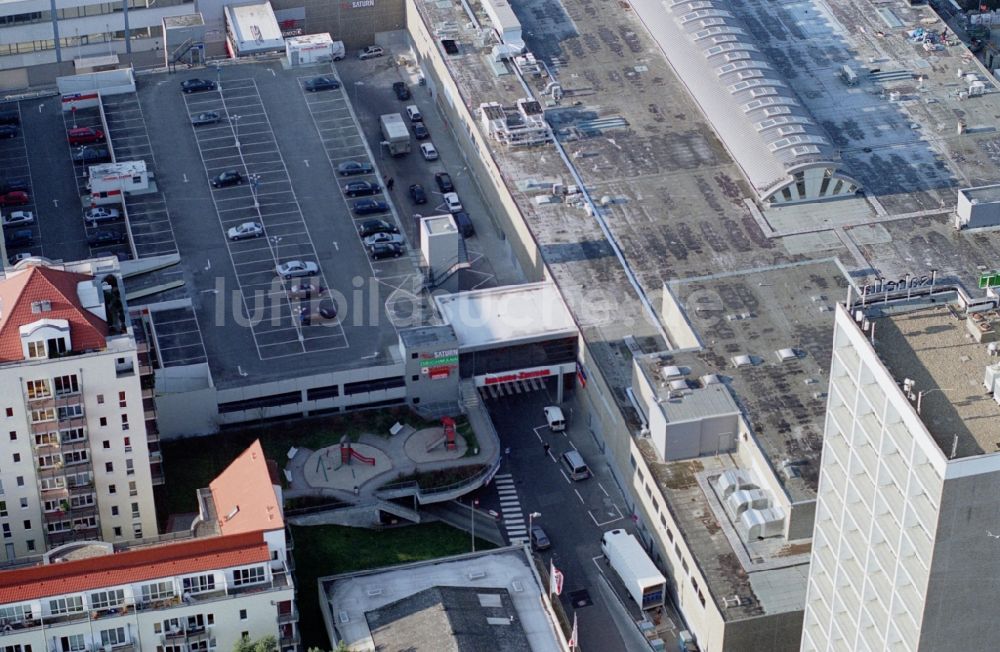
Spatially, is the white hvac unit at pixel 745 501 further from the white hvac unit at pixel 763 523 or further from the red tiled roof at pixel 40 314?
the red tiled roof at pixel 40 314

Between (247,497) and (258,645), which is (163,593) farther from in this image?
(247,497)

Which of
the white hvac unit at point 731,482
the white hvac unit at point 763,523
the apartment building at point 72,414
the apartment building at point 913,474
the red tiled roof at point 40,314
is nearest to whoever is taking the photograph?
the apartment building at point 913,474

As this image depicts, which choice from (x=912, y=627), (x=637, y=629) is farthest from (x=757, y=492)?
(x=912, y=627)

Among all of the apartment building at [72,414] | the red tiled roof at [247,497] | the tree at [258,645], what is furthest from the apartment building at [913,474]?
the apartment building at [72,414]

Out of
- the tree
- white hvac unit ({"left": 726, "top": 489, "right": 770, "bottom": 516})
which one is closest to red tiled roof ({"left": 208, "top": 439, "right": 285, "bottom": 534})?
the tree

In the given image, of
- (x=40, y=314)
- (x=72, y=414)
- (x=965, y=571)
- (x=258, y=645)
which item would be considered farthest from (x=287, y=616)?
(x=965, y=571)

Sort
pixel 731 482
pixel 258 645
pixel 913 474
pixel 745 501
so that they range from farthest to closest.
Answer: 1. pixel 731 482
2. pixel 745 501
3. pixel 258 645
4. pixel 913 474

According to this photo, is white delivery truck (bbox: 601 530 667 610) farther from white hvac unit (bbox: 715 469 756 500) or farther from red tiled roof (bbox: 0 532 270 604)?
red tiled roof (bbox: 0 532 270 604)

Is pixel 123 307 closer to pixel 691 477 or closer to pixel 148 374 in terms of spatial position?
pixel 148 374
